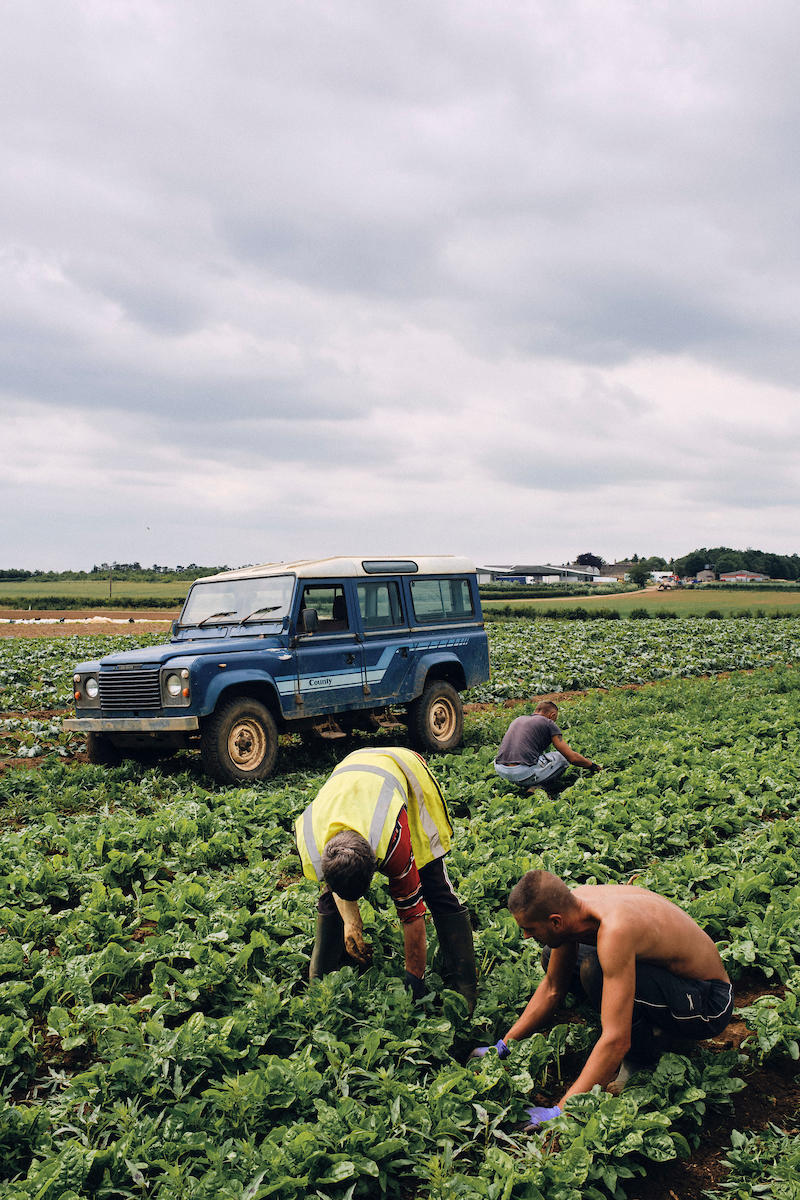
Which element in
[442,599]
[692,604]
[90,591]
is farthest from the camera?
[90,591]

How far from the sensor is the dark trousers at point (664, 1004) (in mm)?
3684

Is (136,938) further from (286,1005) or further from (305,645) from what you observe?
(305,645)

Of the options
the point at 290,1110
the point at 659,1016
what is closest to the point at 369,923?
the point at 290,1110

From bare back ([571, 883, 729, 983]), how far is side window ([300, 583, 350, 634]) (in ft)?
20.5

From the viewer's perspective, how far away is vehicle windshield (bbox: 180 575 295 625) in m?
9.56

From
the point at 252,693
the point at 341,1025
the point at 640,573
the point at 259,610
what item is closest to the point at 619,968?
the point at 341,1025

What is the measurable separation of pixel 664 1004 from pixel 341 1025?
1544 mm

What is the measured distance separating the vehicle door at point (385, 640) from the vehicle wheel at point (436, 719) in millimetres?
336

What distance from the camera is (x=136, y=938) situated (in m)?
5.25

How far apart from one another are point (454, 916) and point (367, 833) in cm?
97

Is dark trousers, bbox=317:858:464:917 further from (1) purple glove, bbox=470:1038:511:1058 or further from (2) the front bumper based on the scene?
(2) the front bumper

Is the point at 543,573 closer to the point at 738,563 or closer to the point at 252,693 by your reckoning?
the point at 738,563

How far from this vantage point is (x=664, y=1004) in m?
3.69

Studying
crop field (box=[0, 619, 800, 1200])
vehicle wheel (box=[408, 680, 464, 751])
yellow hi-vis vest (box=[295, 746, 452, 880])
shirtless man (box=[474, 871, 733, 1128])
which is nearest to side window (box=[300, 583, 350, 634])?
vehicle wheel (box=[408, 680, 464, 751])
